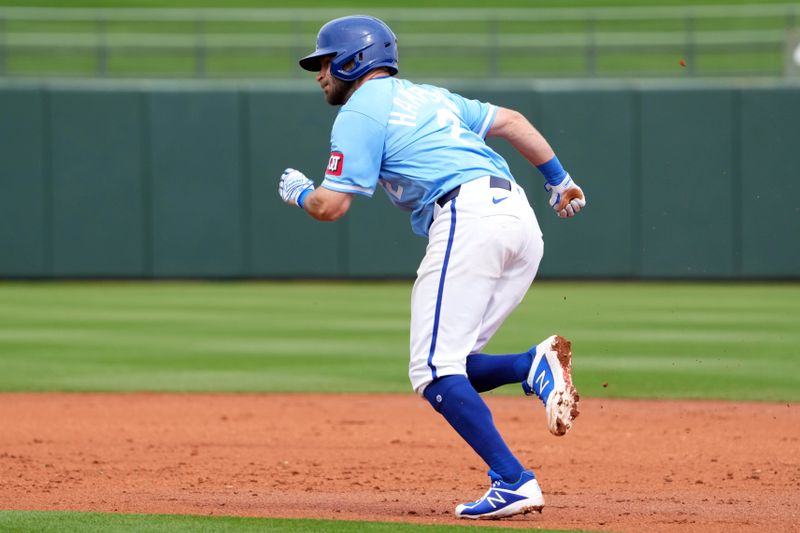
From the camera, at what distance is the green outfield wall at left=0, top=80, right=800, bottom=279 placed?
53.2 feet

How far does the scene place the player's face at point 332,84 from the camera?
175 inches

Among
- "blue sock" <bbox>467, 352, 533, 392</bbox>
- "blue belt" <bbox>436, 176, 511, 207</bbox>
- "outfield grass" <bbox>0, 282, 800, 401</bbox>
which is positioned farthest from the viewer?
"outfield grass" <bbox>0, 282, 800, 401</bbox>

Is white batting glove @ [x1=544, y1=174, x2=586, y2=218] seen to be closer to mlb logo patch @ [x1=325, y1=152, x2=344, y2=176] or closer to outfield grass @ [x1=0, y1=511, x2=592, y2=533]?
mlb logo patch @ [x1=325, y1=152, x2=344, y2=176]

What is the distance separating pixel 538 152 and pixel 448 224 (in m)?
0.63

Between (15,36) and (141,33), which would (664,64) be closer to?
(141,33)

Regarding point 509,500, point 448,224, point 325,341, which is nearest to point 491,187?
point 448,224

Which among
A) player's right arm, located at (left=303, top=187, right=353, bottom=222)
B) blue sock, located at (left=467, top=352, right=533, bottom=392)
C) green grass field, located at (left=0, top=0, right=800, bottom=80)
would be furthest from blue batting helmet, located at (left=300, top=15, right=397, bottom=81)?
green grass field, located at (left=0, top=0, right=800, bottom=80)

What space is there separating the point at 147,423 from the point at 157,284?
10.3 meters

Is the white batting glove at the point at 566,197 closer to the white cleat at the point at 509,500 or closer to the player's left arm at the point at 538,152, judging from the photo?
the player's left arm at the point at 538,152

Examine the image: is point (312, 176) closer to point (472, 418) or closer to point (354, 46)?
point (354, 46)

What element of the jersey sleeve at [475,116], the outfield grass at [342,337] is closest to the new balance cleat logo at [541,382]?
the jersey sleeve at [475,116]

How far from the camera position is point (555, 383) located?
4281 mm

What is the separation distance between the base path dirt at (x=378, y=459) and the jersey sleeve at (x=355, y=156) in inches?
43.9

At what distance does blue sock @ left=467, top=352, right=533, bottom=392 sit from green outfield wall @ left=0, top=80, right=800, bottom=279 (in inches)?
469
